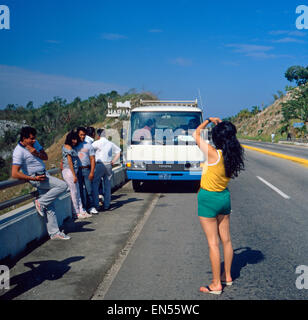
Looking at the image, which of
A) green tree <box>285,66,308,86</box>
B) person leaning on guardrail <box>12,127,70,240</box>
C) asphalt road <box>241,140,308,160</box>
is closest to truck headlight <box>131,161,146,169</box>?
person leaning on guardrail <box>12,127,70,240</box>

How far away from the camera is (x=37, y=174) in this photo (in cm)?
600

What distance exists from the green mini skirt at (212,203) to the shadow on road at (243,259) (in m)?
1.05

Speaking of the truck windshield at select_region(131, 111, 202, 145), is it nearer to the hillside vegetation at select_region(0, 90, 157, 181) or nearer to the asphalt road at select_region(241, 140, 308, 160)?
the asphalt road at select_region(241, 140, 308, 160)

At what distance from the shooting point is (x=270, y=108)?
108 m

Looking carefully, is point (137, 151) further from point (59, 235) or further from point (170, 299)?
point (170, 299)

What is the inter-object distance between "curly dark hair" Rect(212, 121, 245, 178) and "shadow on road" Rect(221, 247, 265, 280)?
1488 mm

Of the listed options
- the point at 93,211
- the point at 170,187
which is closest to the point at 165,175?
the point at 170,187

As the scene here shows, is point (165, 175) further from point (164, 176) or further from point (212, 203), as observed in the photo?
point (212, 203)

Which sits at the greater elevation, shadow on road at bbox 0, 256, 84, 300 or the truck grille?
the truck grille

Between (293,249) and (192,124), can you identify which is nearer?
(293,249)

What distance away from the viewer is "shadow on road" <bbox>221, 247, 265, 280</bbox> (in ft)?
15.7

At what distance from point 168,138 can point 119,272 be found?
21.0 ft
